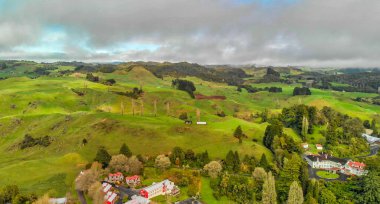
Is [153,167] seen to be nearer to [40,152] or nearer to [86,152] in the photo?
[86,152]

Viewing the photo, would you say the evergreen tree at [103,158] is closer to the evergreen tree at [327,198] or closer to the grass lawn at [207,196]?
the grass lawn at [207,196]

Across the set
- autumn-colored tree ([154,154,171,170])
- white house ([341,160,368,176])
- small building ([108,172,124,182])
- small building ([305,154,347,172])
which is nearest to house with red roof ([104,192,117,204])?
small building ([108,172,124,182])

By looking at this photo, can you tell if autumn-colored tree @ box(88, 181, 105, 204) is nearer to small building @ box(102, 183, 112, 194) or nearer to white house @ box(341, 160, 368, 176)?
small building @ box(102, 183, 112, 194)

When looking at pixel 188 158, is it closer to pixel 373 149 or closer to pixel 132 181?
pixel 132 181

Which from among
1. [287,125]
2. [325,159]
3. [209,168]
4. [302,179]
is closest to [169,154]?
[209,168]

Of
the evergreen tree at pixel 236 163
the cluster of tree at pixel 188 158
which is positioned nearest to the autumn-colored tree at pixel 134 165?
the cluster of tree at pixel 188 158
